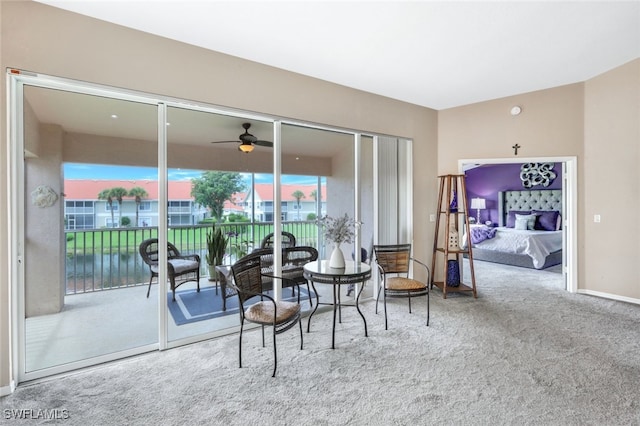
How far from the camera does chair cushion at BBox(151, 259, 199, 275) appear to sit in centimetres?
294

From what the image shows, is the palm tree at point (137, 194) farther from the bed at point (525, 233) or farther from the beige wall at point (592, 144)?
the bed at point (525, 233)

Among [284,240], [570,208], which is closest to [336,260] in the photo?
[284,240]

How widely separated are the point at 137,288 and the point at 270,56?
259 centimetres

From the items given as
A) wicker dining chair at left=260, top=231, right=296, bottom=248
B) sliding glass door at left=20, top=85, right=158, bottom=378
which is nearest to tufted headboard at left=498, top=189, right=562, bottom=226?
wicker dining chair at left=260, top=231, right=296, bottom=248

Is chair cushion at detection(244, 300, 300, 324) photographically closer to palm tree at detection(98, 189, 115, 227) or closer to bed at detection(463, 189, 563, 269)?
palm tree at detection(98, 189, 115, 227)

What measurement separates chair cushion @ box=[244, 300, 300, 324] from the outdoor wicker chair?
0.85 metres

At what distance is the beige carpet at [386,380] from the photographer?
1.98 metres

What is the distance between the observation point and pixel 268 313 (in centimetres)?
264

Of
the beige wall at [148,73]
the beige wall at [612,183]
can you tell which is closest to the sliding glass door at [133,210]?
the beige wall at [148,73]

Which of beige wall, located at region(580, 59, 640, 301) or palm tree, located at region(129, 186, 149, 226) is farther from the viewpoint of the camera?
beige wall, located at region(580, 59, 640, 301)

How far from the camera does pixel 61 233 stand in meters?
2.54

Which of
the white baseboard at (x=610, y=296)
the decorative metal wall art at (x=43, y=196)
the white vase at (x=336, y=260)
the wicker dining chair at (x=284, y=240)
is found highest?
the decorative metal wall art at (x=43, y=196)

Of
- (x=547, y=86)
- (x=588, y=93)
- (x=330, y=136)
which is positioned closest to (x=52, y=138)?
(x=330, y=136)

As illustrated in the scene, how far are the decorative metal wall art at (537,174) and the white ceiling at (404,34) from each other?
14.3 ft
